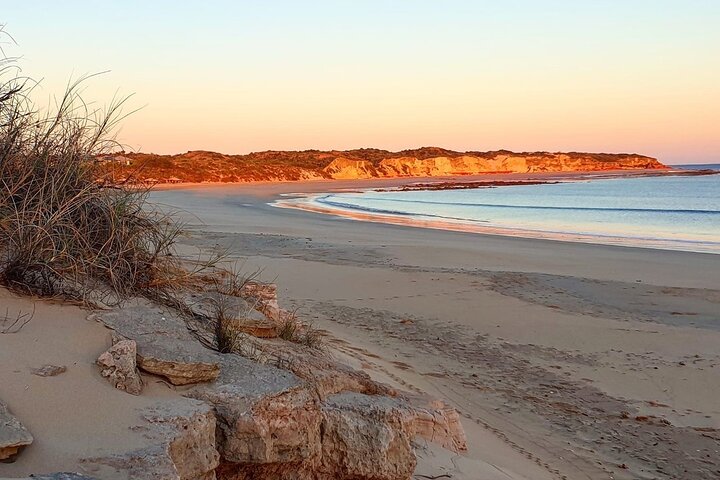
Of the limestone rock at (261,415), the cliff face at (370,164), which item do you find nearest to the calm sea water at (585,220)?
the limestone rock at (261,415)

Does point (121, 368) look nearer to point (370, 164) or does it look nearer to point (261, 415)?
point (261, 415)

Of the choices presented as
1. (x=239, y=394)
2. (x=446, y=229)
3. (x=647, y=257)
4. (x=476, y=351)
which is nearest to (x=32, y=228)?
(x=239, y=394)

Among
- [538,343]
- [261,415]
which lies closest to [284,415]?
[261,415]

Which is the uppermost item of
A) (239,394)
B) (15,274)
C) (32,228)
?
(32,228)

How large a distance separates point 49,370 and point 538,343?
605cm

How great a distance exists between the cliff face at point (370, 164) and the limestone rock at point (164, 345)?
60658 mm

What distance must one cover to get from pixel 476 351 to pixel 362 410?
4.05 meters

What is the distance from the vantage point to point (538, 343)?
777cm

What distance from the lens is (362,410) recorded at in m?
3.60

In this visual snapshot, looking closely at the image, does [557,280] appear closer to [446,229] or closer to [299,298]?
[299,298]

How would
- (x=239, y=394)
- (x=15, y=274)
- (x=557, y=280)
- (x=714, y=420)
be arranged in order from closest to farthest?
1. (x=239, y=394)
2. (x=15, y=274)
3. (x=714, y=420)
4. (x=557, y=280)

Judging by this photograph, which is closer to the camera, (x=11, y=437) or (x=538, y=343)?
(x=11, y=437)

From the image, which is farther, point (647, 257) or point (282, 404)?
point (647, 257)

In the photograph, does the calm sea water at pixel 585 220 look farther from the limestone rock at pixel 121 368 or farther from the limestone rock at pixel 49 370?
the limestone rock at pixel 49 370
